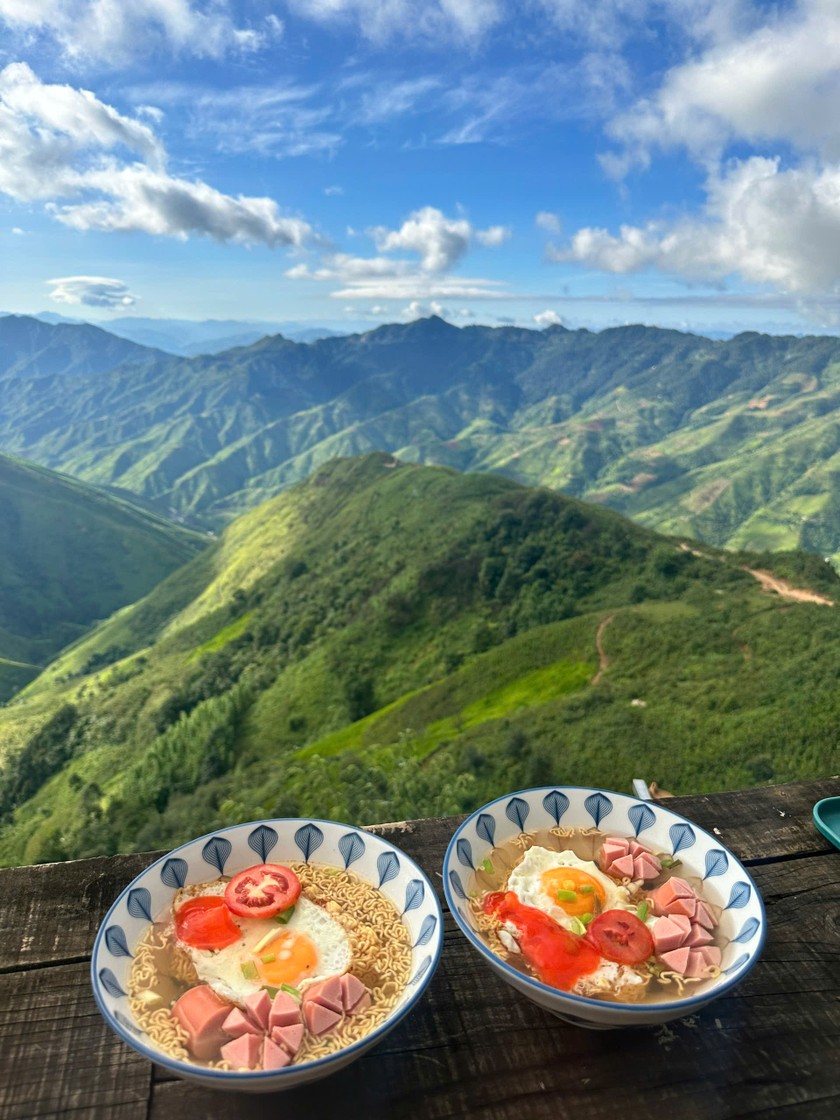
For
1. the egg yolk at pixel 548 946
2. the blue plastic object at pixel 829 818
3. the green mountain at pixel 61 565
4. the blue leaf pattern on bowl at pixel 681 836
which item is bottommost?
the green mountain at pixel 61 565

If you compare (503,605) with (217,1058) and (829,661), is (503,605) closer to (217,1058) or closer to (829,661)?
(829,661)

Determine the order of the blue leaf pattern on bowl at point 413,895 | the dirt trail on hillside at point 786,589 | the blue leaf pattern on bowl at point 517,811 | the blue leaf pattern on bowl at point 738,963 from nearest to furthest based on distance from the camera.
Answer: the blue leaf pattern on bowl at point 738,963 < the blue leaf pattern on bowl at point 413,895 < the blue leaf pattern on bowl at point 517,811 < the dirt trail on hillside at point 786,589

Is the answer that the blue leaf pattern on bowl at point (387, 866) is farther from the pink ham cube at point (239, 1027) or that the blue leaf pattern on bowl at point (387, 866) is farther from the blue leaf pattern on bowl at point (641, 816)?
the blue leaf pattern on bowl at point (641, 816)

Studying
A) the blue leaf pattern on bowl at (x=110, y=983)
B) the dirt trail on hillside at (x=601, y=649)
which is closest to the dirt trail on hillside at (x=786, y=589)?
the dirt trail on hillside at (x=601, y=649)

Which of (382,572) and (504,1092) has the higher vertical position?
(504,1092)

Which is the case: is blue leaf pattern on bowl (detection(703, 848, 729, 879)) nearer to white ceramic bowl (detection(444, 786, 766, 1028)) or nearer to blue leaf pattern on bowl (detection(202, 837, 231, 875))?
white ceramic bowl (detection(444, 786, 766, 1028))

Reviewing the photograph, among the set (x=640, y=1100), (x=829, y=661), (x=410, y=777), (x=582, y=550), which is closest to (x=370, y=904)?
(x=640, y=1100)

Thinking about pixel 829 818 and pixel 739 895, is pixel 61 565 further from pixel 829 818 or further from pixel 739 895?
pixel 739 895
